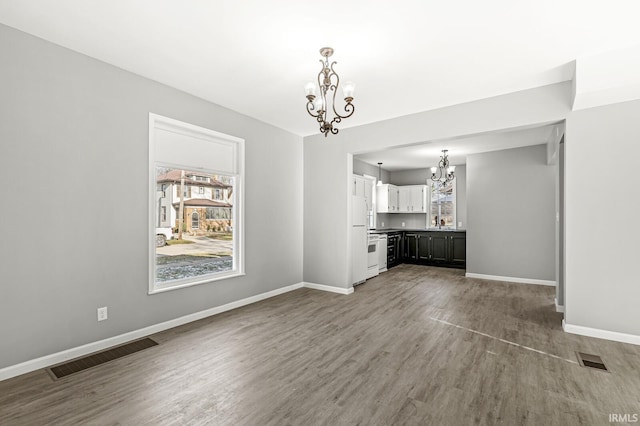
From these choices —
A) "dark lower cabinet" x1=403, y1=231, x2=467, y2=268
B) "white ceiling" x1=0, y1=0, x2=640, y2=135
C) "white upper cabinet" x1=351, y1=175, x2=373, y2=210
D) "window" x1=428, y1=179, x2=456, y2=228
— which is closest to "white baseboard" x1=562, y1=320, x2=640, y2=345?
"white ceiling" x1=0, y1=0, x2=640, y2=135

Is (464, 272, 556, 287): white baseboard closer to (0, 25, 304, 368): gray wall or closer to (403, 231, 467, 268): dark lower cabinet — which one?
(403, 231, 467, 268): dark lower cabinet

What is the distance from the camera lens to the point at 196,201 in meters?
4.17

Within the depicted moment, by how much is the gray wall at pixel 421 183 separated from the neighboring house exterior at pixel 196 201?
634 cm

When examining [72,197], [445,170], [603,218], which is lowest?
[603,218]

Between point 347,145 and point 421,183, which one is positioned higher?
point 347,145

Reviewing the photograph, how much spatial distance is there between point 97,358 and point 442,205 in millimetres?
8443

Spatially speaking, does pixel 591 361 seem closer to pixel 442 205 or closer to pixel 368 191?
pixel 368 191

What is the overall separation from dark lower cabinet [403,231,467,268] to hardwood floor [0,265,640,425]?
364cm

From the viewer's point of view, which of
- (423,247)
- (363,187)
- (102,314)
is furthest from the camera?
(423,247)

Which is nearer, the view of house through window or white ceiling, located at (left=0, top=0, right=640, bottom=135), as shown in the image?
white ceiling, located at (left=0, top=0, right=640, bottom=135)

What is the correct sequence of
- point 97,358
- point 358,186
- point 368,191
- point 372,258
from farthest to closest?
point 368,191, point 358,186, point 372,258, point 97,358

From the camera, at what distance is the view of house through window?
3754 mm

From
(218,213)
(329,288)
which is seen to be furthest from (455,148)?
(218,213)

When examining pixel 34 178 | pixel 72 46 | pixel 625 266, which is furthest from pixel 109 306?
pixel 625 266
